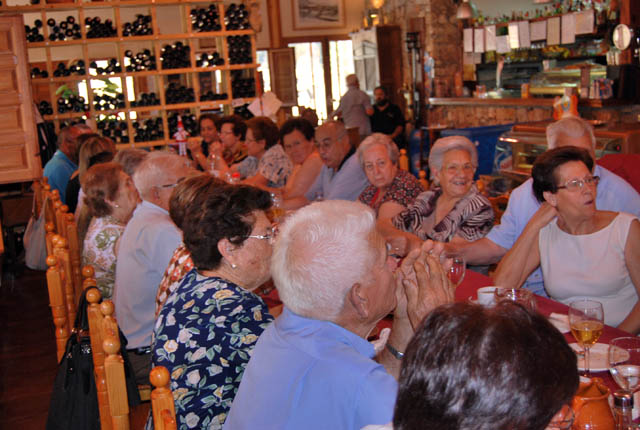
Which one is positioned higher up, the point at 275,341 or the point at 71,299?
the point at 275,341

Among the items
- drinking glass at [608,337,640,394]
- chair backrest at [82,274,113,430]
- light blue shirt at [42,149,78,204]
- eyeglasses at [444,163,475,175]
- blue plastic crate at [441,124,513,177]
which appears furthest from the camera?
blue plastic crate at [441,124,513,177]

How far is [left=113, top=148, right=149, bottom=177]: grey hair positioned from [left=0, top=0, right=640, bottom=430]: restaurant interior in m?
0.16

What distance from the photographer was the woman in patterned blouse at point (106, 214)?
3611mm

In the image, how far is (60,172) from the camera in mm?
6492

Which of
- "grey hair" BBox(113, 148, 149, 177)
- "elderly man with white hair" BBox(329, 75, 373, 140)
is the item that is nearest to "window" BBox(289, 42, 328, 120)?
"elderly man with white hair" BBox(329, 75, 373, 140)

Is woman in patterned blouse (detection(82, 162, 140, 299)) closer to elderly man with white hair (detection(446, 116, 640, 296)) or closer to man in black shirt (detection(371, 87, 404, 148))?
elderly man with white hair (detection(446, 116, 640, 296))

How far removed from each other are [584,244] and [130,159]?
114 inches

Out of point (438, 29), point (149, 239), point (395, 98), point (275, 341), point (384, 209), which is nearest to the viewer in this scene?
point (275, 341)

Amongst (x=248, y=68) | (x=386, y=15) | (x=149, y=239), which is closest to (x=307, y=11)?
(x=386, y=15)

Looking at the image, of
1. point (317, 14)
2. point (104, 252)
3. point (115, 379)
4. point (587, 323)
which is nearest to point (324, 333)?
point (115, 379)

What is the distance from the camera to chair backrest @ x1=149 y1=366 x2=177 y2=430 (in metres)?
1.38

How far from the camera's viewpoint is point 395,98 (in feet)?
45.9

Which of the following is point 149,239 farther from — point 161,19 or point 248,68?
point 161,19

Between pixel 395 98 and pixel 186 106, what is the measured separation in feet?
21.4
